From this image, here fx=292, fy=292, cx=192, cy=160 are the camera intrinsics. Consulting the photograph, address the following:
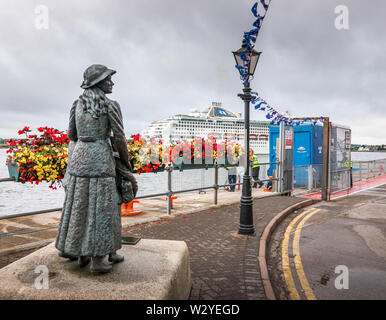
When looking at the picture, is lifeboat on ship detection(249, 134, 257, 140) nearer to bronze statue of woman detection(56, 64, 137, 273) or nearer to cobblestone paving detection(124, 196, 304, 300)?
cobblestone paving detection(124, 196, 304, 300)

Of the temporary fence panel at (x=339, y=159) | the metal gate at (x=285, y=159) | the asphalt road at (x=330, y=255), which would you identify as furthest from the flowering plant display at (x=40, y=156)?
the temporary fence panel at (x=339, y=159)

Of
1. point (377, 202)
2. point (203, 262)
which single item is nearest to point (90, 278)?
point (203, 262)

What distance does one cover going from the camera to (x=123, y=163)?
3316mm

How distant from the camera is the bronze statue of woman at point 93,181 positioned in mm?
2980

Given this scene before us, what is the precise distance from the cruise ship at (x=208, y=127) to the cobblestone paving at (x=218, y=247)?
55293 millimetres

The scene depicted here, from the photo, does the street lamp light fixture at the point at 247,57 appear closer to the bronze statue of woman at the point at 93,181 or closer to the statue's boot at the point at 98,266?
the bronze statue of woman at the point at 93,181

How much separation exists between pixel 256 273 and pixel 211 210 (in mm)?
4788

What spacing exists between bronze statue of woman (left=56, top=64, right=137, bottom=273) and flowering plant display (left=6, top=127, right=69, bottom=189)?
357 centimetres

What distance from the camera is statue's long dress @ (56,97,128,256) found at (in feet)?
9.77

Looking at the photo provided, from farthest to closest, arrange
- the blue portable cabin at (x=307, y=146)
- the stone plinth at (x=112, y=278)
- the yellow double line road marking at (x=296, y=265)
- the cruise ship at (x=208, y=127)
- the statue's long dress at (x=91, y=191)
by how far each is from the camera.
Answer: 1. the cruise ship at (x=208, y=127)
2. the blue portable cabin at (x=307, y=146)
3. the yellow double line road marking at (x=296, y=265)
4. the statue's long dress at (x=91, y=191)
5. the stone plinth at (x=112, y=278)

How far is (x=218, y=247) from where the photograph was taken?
18.1 feet

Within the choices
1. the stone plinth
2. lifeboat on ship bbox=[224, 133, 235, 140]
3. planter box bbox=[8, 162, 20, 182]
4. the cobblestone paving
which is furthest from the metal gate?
lifeboat on ship bbox=[224, 133, 235, 140]

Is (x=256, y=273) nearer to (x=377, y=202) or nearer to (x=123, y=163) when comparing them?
(x=123, y=163)

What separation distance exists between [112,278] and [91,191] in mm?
916
